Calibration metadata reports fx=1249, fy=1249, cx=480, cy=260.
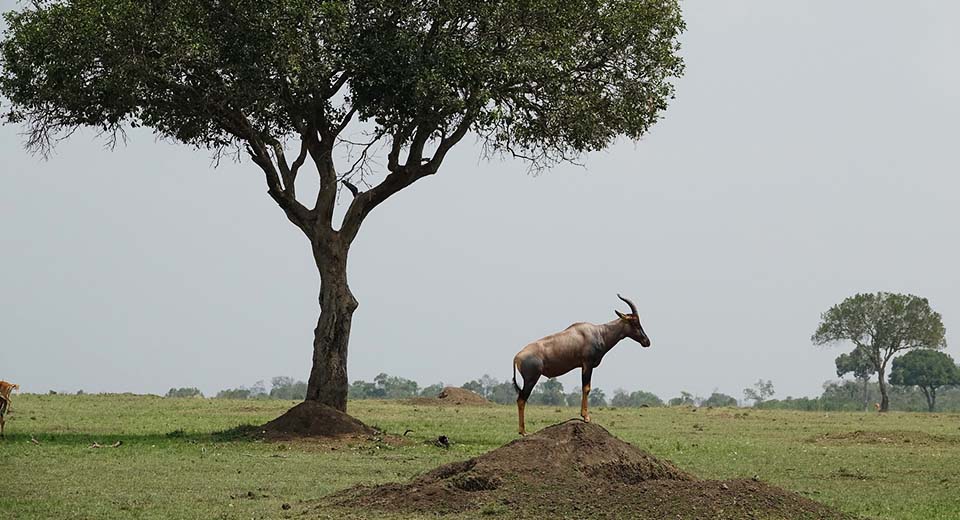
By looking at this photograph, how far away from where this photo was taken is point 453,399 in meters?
46.0

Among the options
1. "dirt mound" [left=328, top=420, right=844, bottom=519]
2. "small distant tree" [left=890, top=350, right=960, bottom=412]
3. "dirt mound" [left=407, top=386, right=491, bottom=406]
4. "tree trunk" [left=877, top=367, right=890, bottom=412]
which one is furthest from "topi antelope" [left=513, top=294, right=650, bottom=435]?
"small distant tree" [left=890, top=350, right=960, bottom=412]

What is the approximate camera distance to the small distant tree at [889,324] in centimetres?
7588

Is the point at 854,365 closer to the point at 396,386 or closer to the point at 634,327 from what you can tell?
the point at 396,386

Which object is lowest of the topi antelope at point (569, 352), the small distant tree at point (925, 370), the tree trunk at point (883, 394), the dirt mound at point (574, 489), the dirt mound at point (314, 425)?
the dirt mound at point (574, 489)

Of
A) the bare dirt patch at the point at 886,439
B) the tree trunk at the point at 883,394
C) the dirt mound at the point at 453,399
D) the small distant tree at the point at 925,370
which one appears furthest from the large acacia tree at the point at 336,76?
the small distant tree at the point at 925,370

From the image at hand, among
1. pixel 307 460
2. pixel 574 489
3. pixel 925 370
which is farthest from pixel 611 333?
pixel 925 370

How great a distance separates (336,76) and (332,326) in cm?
526

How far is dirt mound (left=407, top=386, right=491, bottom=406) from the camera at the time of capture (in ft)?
146

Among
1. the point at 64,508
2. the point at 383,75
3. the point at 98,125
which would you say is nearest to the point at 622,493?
the point at 64,508

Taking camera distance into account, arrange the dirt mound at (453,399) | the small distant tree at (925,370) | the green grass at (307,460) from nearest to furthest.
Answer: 1. the green grass at (307,460)
2. the dirt mound at (453,399)
3. the small distant tree at (925,370)

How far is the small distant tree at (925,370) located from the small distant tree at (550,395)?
2503 cm

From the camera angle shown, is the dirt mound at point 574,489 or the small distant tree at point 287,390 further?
the small distant tree at point 287,390

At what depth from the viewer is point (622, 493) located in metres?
13.3

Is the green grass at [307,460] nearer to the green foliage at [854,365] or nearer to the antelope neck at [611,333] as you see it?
the antelope neck at [611,333]
